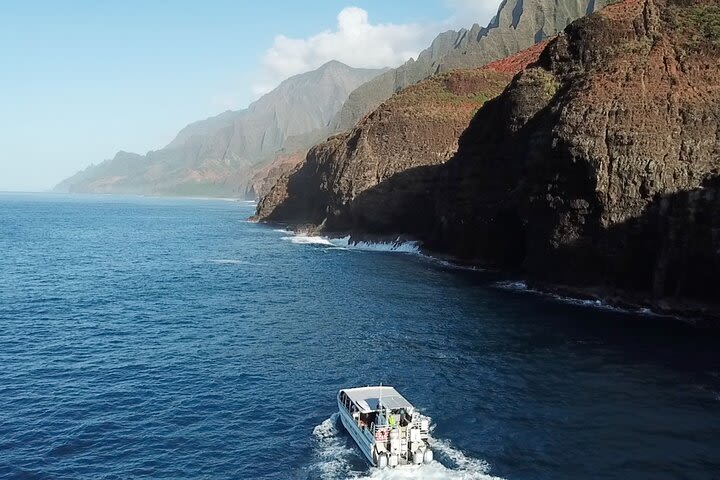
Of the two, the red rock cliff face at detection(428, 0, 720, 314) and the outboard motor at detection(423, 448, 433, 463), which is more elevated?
the red rock cliff face at detection(428, 0, 720, 314)

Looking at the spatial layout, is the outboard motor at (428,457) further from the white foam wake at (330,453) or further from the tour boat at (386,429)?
the white foam wake at (330,453)

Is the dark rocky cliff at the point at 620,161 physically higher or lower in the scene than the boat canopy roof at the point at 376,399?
higher

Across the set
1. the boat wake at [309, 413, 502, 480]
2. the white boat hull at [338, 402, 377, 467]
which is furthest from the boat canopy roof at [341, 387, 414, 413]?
the boat wake at [309, 413, 502, 480]

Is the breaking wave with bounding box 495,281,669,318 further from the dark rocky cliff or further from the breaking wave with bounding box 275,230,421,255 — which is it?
the breaking wave with bounding box 275,230,421,255

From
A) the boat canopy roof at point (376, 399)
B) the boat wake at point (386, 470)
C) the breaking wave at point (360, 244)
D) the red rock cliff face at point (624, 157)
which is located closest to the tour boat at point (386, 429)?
the boat canopy roof at point (376, 399)

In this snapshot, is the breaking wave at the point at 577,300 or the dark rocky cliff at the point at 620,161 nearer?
the dark rocky cliff at the point at 620,161

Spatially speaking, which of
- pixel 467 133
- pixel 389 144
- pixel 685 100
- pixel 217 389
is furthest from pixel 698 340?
pixel 389 144

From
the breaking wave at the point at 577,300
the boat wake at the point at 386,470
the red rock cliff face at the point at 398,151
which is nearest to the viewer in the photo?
the boat wake at the point at 386,470

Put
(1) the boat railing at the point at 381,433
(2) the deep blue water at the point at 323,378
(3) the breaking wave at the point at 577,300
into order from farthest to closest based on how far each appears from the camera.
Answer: (3) the breaking wave at the point at 577,300 < (2) the deep blue water at the point at 323,378 < (1) the boat railing at the point at 381,433
